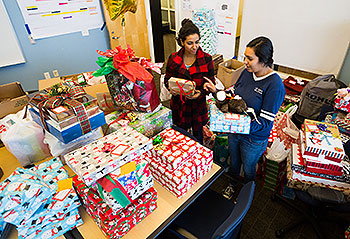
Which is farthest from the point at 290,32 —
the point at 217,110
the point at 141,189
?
the point at 141,189

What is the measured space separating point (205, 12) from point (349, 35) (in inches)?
74.4

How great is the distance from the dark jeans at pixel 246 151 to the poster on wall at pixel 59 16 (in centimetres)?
375

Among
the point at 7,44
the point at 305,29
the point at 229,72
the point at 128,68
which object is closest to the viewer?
the point at 128,68

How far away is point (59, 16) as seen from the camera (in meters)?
3.81

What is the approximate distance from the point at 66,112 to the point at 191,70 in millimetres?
1048

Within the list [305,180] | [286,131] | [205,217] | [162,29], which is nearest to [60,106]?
[205,217]

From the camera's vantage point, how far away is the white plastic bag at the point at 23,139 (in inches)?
56.9

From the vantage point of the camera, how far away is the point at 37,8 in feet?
11.7

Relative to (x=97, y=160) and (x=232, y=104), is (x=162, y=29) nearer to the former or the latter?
(x=232, y=104)

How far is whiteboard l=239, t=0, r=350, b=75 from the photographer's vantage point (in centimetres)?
263

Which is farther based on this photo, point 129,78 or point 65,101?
point 129,78

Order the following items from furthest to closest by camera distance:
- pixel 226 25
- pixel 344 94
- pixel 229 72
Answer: pixel 226 25
pixel 229 72
pixel 344 94

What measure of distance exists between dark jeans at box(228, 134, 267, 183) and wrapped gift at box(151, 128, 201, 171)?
20.3 inches

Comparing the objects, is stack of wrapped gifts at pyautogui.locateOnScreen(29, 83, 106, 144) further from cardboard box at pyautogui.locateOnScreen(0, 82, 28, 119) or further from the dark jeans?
the dark jeans
